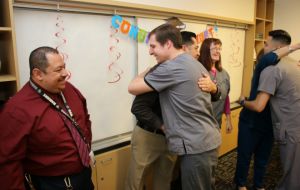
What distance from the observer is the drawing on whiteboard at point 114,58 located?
7.26 feet

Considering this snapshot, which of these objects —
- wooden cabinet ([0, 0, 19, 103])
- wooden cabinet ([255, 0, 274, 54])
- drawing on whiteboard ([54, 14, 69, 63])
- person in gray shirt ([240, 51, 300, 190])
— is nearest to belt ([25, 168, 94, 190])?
wooden cabinet ([0, 0, 19, 103])

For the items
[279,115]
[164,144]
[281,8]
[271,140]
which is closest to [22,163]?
[164,144]

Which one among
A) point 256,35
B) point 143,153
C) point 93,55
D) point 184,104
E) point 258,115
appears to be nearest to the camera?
point 184,104

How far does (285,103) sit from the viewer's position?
2203 mm

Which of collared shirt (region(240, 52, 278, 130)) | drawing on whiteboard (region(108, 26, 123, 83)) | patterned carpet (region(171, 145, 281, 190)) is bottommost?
patterned carpet (region(171, 145, 281, 190))

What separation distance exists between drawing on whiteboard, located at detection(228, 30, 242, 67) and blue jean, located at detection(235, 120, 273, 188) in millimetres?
1439

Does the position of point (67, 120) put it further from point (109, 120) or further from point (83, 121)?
point (109, 120)

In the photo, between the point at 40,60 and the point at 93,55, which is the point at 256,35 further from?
the point at 40,60

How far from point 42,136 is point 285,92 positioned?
191cm

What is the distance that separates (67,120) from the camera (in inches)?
56.6

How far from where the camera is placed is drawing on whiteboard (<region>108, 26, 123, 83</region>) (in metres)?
2.21

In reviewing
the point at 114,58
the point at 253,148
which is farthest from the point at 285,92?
the point at 114,58

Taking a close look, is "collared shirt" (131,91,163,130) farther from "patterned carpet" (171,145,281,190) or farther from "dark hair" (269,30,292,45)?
"dark hair" (269,30,292,45)

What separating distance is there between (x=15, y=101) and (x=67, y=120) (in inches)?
10.9
